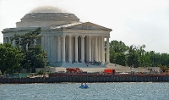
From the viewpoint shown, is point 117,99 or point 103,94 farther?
point 103,94

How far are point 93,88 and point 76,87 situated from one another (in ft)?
23.2

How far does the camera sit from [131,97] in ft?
534

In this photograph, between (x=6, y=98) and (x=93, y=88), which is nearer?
(x=6, y=98)

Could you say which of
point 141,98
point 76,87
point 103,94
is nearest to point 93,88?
point 76,87

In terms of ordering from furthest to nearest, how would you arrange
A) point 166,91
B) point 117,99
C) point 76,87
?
point 76,87, point 166,91, point 117,99

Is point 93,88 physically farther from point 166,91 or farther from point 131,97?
point 131,97

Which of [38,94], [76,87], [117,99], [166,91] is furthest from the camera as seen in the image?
[76,87]

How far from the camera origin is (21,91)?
589 ft

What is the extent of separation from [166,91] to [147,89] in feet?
22.9

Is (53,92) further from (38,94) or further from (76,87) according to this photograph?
(76,87)

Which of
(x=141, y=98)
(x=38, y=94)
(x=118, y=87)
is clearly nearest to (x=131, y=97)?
(x=141, y=98)

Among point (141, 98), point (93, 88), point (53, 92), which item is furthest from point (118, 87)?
point (141, 98)

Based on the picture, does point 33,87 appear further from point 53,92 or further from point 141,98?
point 141,98

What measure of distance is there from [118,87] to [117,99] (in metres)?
41.2
